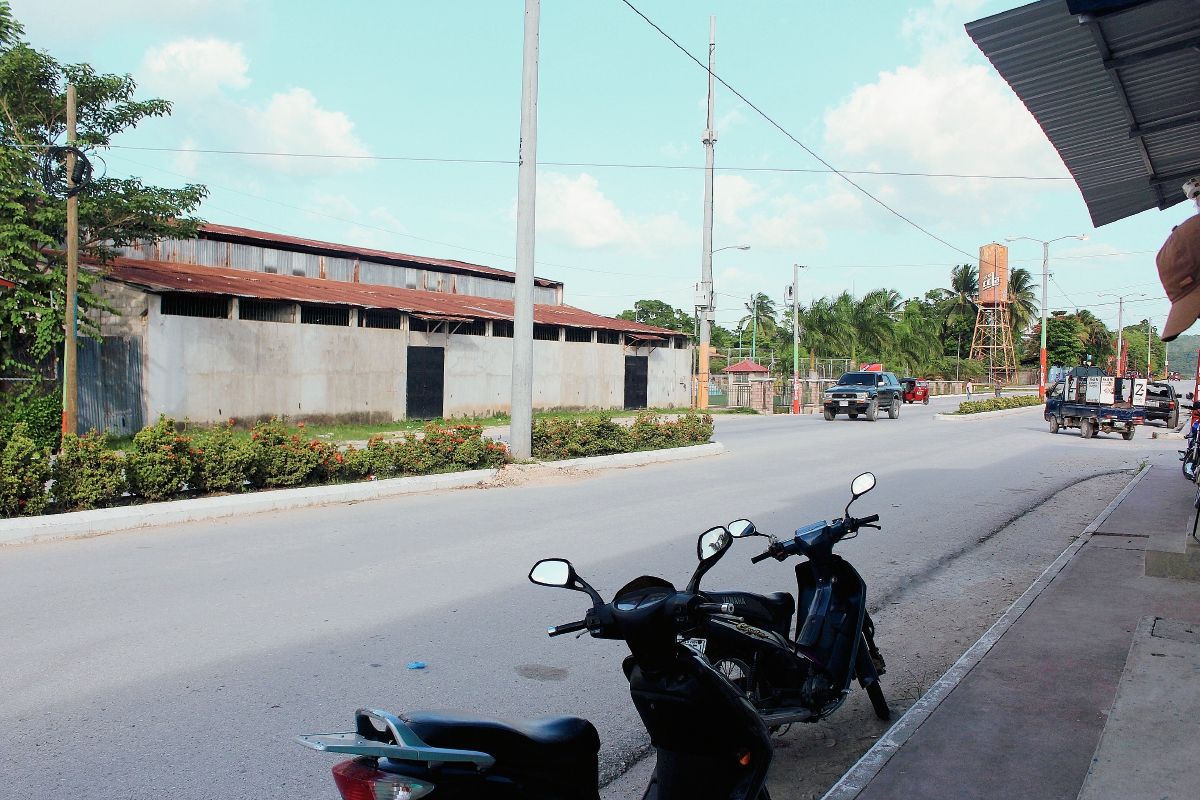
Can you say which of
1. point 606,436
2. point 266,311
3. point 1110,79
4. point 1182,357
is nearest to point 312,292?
point 266,311

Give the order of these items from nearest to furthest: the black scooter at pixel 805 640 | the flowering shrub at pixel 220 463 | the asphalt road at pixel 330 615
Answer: the black scooter at pixel 805 640 → the asphalt road at pixel 330 615 → the flowering shrub at pixel 220 463

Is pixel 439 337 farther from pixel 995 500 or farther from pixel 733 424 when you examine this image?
→ pixel 995 500

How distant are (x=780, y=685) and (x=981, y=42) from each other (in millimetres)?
3878

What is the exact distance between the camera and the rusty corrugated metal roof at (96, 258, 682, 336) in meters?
22.1

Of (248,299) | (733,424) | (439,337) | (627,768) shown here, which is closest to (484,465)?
(627,768)

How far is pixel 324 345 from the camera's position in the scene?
80.0 ft

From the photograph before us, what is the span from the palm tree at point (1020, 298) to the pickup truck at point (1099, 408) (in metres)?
58.4

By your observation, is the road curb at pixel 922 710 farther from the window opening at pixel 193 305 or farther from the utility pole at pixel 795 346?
the utility pole at pixel 795 346

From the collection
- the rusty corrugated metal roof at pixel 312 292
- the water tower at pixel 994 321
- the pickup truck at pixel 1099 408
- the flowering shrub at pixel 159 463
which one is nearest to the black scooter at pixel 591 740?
the flowering shrub at pixel 159 463

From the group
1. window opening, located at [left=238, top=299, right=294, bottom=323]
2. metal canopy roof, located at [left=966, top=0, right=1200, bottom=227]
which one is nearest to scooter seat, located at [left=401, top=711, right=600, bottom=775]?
metal canopy roof, located at [left=966, top=0, right=1200, bottom=227]

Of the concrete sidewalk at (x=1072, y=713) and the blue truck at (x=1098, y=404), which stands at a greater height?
the blue truck at (x=1098, y=404)

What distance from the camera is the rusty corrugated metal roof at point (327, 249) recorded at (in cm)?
3231

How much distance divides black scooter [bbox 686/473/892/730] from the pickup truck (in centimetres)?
2262

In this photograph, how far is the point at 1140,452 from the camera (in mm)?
19953
